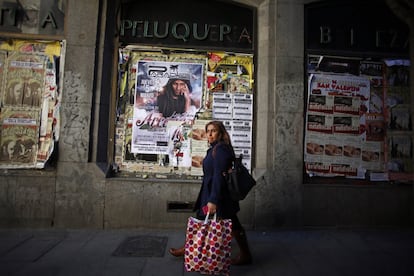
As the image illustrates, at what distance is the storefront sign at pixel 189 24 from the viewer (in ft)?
20.0

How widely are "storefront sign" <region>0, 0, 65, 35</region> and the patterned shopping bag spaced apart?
5.09 meters

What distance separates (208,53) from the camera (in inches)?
240

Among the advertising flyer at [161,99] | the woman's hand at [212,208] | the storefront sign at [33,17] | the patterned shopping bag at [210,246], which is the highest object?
the storefront sign at [33,17]

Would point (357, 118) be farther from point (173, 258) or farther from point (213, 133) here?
point (173, 258)

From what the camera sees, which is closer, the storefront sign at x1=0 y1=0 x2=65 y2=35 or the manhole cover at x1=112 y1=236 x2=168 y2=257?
the manhole cover at x1=112 y1=236 x2=168 y2=257

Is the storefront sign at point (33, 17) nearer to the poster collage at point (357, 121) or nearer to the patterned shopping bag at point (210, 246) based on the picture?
the patterned shopping bag at point (210, 246)

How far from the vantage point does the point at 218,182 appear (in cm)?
339

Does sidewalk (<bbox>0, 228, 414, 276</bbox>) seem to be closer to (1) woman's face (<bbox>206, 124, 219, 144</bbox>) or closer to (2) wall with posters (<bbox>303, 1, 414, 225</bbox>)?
(2) wall with posters (<bbox>303, 1, 414, 225</bbox>)

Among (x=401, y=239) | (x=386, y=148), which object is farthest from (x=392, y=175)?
(x=401, y=239)

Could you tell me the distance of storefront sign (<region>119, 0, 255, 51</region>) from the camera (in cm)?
609

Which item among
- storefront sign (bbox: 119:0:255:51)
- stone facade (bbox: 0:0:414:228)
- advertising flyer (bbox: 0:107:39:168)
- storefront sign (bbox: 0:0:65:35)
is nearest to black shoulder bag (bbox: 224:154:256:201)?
stone facade (bbox: 0:0:414:228)

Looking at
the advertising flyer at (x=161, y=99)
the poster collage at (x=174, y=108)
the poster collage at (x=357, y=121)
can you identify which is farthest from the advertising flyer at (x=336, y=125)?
the advertising flyer at (x=161, y=99)

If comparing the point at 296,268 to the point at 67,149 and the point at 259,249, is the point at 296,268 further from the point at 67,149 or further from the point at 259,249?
the point at 67,149

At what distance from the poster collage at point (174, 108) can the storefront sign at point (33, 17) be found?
1.42 metres
